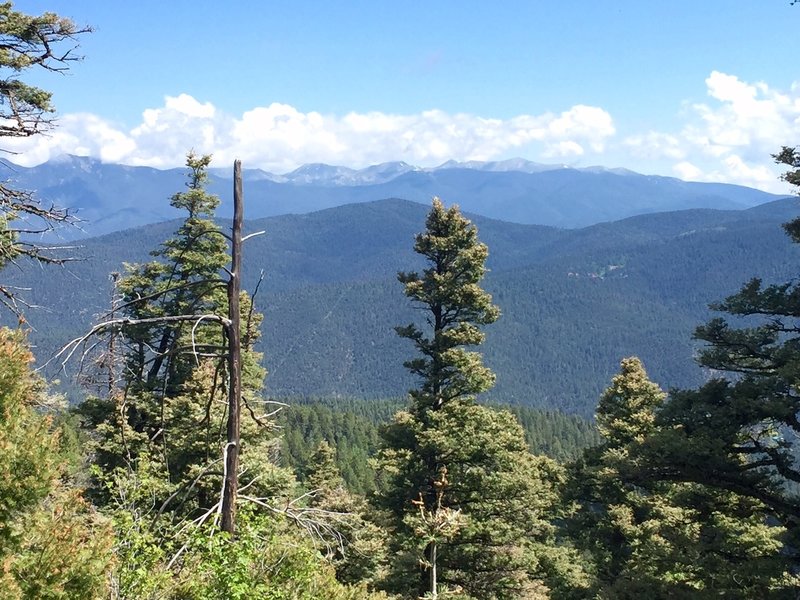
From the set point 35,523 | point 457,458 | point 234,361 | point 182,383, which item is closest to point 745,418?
point 457,458

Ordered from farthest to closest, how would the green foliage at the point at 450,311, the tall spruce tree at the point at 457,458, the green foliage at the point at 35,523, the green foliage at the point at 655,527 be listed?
the green foliage at the point at 450,311
the tall spruce tree at the point at 457,458
the green foliage at the point at 655,527
the green foliage at the point at 35,523

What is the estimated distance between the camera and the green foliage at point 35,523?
6.09 m

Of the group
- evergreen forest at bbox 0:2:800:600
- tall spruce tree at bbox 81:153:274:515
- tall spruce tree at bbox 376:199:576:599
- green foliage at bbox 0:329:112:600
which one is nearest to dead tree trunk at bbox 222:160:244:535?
evergreen forest at bbox 0:2:800:600

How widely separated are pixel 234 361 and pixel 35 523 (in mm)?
3003

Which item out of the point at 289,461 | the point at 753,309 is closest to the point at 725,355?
the point at 753,309

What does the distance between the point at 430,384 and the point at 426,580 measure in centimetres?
574

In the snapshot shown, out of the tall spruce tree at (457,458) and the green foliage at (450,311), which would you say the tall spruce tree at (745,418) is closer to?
the tall spruce tree at (457,458)

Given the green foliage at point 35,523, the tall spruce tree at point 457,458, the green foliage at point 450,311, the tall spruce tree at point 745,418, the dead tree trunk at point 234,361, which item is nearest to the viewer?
the dead tree trunk at point 234,361

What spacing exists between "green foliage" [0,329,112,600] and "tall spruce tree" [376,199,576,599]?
11699 mm

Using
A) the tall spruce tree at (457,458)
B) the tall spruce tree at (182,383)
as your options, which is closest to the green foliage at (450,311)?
the tall spruce tree at (457,458)

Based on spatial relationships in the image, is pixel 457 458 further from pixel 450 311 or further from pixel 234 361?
pixel 234 361

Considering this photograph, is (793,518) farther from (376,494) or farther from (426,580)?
(376,494)

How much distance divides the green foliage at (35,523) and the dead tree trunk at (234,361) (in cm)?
Result: 152

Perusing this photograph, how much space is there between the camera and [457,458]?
1823 cm
